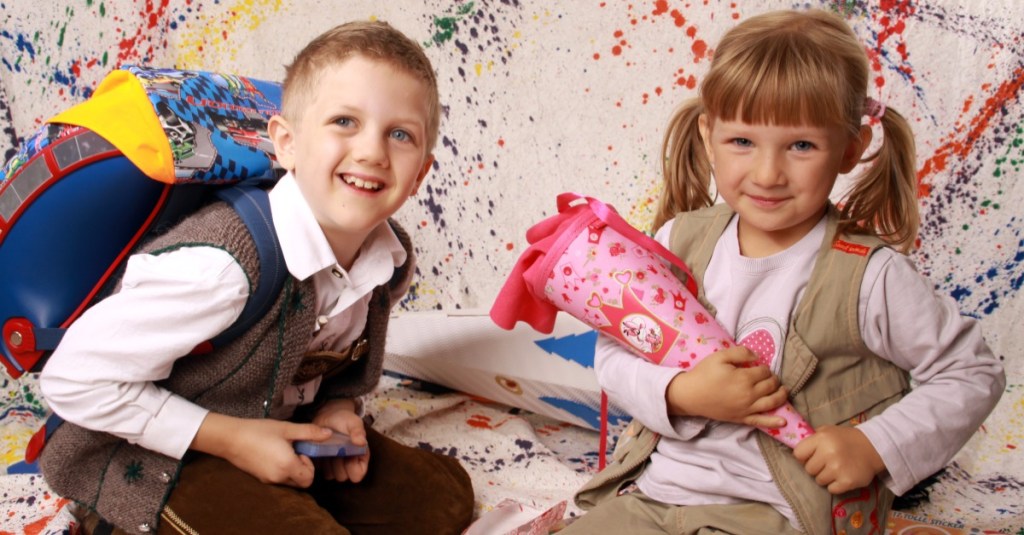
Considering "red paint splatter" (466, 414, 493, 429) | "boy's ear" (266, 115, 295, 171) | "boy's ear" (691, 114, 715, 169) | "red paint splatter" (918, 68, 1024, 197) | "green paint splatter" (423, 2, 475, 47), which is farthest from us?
"green paint splatter" (423, 2, 475, 47)

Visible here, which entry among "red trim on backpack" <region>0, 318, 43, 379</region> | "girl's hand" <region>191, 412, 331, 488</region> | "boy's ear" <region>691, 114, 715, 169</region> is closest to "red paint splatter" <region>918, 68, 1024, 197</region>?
"boy's ear" <region>691, 114, 715, 169</region>

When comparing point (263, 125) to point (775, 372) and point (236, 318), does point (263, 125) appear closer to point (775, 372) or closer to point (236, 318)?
point (236, 318)

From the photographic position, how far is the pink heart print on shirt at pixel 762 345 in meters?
1.07

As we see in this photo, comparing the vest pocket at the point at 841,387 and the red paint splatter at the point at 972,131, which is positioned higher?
the red paint splatter at the point at 972,131

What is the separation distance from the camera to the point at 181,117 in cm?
121

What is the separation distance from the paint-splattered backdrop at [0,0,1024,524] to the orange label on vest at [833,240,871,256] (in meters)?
0.66

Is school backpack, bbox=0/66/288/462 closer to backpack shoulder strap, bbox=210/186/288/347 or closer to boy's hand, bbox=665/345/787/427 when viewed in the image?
backpack shoulder strap, bbox=210/186/288/347

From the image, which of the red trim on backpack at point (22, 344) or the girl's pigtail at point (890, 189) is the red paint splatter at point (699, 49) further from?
the red trim on backpack at point (22, 344)

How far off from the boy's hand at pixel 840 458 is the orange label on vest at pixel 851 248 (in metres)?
0.19

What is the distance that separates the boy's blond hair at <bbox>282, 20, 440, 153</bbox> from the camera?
117 centimetres

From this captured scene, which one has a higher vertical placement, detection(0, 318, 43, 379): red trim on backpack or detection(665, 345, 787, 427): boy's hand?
detection(665, 345, 787, 427): boy's hand

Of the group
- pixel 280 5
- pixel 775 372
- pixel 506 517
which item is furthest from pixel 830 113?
pixel 280 5

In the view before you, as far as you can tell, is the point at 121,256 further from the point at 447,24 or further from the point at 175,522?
the point at 447,24

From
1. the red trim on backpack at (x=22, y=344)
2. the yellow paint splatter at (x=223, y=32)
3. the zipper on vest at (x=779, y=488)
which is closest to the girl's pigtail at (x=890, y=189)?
the zipper on vest at (x=779, y=488)
